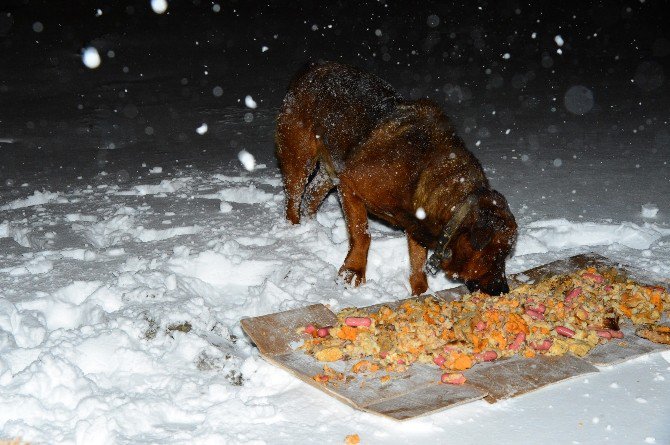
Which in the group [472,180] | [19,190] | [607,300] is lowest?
[19,190]

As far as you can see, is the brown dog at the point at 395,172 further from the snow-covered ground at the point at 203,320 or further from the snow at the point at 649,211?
the snow at the point at 649,211

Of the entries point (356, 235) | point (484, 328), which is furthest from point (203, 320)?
point (484, 328)

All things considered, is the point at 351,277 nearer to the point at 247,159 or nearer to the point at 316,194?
the point at 316,194

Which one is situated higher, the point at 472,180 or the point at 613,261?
the point at 472,180

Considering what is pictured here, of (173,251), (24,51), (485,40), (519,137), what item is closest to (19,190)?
(173,251)

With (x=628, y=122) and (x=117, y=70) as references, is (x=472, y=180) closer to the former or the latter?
(x=628, y=122)

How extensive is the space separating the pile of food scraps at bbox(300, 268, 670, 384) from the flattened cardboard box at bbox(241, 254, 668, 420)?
6cm

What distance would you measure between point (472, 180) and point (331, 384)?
183cm

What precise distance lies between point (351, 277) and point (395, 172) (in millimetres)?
962

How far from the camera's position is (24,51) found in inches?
656

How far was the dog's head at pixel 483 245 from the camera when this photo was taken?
13.5 ft

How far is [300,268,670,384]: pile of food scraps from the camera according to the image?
152 inches

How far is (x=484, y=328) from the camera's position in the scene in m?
4.07

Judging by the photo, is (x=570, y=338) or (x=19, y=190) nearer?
(x=570, y=338)
